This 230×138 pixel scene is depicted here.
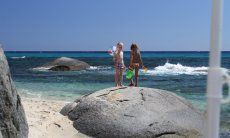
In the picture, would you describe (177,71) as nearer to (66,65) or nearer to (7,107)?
(66,65)

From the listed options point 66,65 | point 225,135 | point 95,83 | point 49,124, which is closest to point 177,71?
point 66,65

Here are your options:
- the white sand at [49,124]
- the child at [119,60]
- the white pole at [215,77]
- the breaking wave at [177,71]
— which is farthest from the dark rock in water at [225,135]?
the breaking wave at [177,71]

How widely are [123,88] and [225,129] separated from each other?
2523mm

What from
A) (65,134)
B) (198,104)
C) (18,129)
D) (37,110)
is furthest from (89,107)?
(198,104)

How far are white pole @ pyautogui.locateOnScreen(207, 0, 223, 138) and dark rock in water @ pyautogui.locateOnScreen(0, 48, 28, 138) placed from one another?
3.74m

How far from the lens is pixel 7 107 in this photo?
20.8ft

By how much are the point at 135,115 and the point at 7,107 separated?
3.35 m

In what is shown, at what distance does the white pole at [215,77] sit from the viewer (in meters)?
3.15

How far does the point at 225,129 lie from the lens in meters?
10.6

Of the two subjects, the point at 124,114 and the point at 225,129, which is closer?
→ the point at 124,114

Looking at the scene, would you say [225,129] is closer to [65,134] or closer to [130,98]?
[130,98]

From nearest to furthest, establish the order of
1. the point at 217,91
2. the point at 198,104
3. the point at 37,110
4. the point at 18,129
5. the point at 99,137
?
the point at 217,91
the point at 18,129
the point at 99,137
the point at 37,110
the point at 198,104

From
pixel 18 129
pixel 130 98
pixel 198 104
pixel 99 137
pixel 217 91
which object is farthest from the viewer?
pixel 198 104

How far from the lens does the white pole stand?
3.15 m
